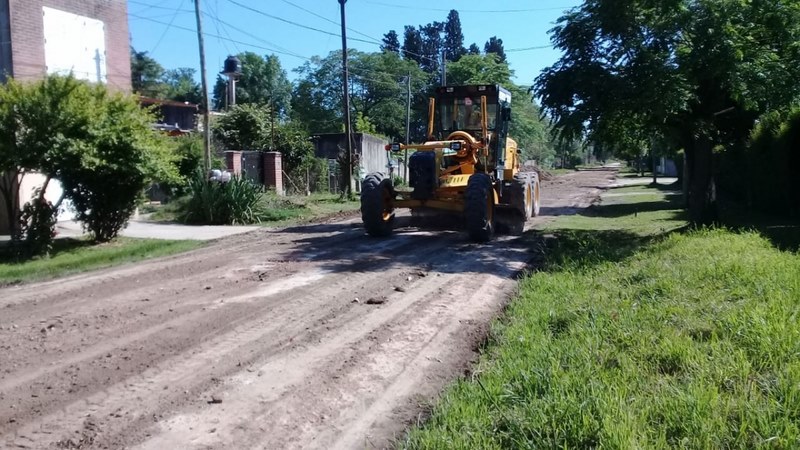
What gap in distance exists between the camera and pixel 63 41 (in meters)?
20.6

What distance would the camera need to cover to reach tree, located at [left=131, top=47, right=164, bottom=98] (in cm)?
6656

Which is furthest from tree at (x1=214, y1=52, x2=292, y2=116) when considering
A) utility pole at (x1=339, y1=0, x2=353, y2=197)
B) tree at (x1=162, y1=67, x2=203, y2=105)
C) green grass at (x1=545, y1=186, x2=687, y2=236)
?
green grass at (x1=545, y1=186, x2=687, y2=236)

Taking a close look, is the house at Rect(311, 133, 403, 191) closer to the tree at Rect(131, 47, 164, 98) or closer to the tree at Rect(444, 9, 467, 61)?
the tree at Rect(131, 47, 164, 98)

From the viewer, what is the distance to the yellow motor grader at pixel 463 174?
14039 mm

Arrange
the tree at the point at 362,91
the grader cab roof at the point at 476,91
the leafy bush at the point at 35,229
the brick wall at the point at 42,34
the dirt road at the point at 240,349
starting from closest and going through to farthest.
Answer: the dirt road at the point at 240,349
the leafy bush at the point at 35,229
the grader cab roof at the point at 476,91
the brick wall at the point at 42,34
the tree at the point at 362,91

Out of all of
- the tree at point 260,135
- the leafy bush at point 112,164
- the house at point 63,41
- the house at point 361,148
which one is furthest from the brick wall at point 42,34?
the house at point 361,148

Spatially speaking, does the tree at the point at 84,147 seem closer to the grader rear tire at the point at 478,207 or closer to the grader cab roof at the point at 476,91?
the grader cab roof at the point at 476,91

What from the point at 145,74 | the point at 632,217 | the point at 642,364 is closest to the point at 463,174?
the point at 632,217

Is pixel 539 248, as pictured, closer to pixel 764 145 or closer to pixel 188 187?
pixel 764 145

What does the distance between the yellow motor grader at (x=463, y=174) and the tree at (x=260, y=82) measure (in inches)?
2312

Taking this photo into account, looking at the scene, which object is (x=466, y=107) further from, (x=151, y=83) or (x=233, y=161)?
(x=151, y=83)

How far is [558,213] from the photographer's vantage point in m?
21.8

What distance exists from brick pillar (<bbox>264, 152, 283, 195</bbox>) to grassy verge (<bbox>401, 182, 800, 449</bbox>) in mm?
17706

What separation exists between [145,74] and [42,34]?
5347cm
